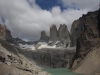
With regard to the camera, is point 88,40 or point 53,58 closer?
point 88,40

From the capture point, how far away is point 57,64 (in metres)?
167

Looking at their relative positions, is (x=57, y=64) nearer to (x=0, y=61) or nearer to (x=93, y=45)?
(x=93, y=45)

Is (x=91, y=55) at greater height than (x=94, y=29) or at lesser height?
lesser

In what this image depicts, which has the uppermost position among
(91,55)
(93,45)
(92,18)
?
(92,18)

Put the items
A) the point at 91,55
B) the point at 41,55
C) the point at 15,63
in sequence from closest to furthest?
1. the point at 15,63
2. the point at 91,55
3. the point at 41,55

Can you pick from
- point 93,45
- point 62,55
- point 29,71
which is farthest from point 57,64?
point 29,71

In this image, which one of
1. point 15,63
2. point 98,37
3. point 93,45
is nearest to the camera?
point 15,63

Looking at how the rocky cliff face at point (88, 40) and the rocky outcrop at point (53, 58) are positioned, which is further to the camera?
the rocky outcrop at point (53, 58)

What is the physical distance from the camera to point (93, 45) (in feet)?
255

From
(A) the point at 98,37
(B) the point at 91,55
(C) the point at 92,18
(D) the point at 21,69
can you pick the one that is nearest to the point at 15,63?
(D) the point at 21,69

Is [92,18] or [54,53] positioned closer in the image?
[92,18]

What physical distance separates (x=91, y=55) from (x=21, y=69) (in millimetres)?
39664

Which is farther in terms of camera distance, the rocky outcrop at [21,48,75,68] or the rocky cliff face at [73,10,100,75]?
the rocky outcrop at [21,48,75,68]

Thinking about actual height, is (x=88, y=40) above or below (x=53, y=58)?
below
